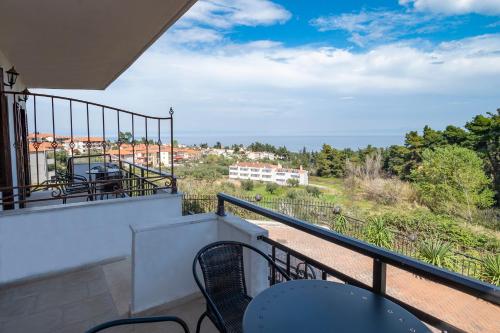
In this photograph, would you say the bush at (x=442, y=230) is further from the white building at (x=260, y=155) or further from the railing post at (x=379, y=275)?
the white building at (x=260, y=155)

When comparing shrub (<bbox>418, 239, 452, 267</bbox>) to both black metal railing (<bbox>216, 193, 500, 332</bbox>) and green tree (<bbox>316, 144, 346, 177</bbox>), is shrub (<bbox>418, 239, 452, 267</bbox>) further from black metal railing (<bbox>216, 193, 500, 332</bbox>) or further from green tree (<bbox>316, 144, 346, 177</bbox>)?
green tree (<bbox>316, 144, 346, 177</bbox>)

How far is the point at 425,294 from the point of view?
269 inches

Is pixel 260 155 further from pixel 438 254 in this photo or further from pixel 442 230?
pixel 438 254

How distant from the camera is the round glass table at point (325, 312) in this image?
90cm

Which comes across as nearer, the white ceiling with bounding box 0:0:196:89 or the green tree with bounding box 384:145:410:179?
the white ceiling with bounding box 0:0:196:89

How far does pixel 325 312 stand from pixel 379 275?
302 mm

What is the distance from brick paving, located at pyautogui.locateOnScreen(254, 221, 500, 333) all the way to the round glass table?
3.10 meters

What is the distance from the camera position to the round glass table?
901 mm

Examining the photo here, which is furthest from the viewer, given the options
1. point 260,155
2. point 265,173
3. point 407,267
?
point 260,155

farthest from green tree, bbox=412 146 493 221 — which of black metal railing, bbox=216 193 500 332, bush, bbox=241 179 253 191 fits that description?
black metal railing, bbox=216 193 500 332

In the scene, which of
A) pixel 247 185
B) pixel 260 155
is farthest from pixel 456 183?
pixel 260 155

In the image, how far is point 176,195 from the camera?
3.33 meters

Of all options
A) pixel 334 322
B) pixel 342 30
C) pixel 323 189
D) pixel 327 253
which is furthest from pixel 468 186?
pixel 334 322

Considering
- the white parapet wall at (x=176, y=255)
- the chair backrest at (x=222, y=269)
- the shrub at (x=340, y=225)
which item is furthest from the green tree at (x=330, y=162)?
the chair backrest at (x=222, y=269)
